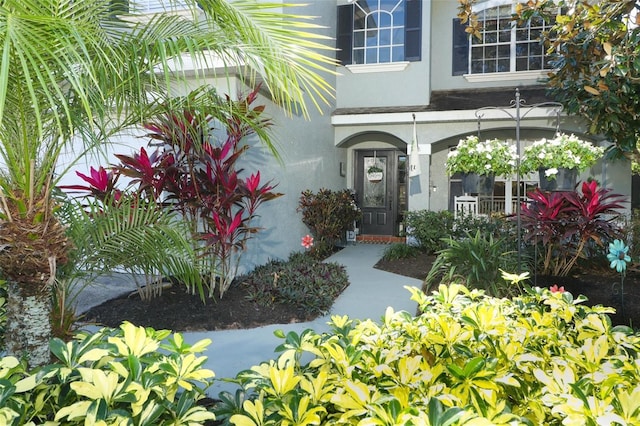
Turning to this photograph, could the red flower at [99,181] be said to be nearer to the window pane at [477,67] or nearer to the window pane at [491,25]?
the window pane at [477,67]

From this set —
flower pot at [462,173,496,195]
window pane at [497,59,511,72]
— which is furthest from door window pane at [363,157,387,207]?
flower pot at [462,173,496,195]

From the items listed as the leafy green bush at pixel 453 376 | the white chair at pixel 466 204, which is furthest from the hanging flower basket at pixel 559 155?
the white chair at pixel 466 204

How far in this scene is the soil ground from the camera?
4812 millimetres

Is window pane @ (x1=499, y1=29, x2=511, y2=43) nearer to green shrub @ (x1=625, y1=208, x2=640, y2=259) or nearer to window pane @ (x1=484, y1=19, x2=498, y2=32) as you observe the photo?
window pane @ (x1=484, y1=19, x2=498, y2=32)

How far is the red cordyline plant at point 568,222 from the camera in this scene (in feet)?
20.2

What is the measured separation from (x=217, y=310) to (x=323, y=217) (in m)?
4.21

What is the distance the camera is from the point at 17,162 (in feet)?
8.47

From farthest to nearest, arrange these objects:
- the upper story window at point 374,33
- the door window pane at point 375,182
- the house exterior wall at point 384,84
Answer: the door window pane at point 375,182, the upper story window at point 374,33, the house exterior wall at point 384,84

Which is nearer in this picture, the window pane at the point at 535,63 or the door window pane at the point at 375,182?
the window pane at the point at 535,63

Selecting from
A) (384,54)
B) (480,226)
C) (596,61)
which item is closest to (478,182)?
(596,61)

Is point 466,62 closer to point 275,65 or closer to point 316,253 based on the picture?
point 316,253

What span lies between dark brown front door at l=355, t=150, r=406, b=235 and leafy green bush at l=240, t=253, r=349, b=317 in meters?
4.84

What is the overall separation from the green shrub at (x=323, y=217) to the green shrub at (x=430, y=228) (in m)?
1.53

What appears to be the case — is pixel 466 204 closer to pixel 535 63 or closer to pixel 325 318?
pixel 535 63
